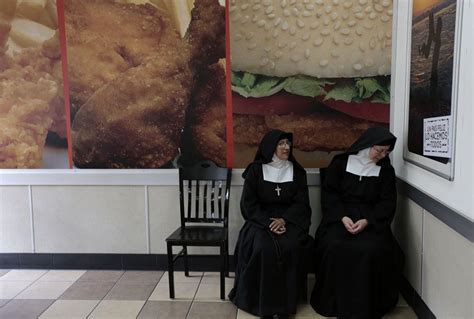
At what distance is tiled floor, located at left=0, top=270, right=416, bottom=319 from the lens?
2.79 m

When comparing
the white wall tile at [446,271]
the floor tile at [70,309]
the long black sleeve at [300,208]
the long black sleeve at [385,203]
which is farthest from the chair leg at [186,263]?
the white wall tile at [446,271]

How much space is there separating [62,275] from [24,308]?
1.81ft

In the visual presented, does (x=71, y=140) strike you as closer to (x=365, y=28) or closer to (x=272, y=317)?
(x=272, y=317)

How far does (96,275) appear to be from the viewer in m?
3.41

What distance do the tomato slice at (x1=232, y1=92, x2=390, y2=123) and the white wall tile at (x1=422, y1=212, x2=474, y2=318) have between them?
93 centimetres

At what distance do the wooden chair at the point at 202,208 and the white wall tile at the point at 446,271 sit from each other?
4.13ft

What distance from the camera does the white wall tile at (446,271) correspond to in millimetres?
2023

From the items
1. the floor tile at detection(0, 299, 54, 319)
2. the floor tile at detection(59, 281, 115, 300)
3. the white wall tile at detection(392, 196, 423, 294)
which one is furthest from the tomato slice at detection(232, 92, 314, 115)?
the floor tile at detection(0, 299, 54, 319)

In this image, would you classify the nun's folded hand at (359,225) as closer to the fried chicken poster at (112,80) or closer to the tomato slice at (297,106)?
the tomato slice at (297,106)

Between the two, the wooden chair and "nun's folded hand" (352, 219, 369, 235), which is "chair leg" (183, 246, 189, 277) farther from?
"nun's folded hand" (352, 219, 369, 235)

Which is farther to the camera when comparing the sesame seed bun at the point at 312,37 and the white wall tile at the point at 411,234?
the sesame seed bun at the point at 312,37

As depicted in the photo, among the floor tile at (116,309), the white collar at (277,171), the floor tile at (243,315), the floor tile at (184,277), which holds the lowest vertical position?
the floor tile at (243,315)

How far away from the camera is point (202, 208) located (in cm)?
338

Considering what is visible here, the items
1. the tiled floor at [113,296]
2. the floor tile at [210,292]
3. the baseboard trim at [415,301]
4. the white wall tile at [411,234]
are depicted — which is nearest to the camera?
the baseboard trim at [415,301]
